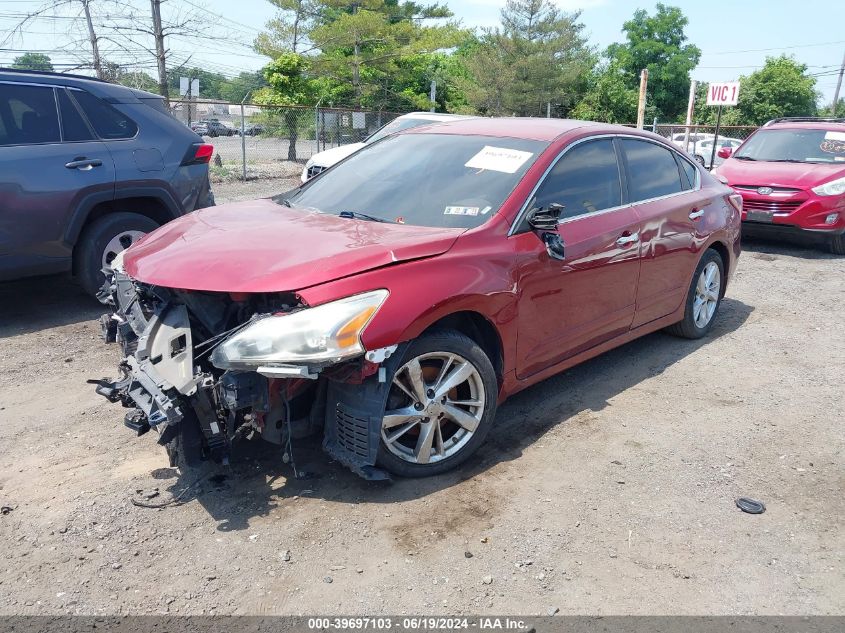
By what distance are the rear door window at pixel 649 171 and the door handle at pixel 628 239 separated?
0.90 feet

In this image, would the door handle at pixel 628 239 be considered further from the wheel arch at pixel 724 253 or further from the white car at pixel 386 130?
the white car at pixel 386 130

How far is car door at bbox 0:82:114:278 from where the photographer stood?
18.0ft

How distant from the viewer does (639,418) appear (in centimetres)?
443

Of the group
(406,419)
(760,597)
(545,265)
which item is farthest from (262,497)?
(760,597)

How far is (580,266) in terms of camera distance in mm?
4203

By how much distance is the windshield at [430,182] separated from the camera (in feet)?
12.9

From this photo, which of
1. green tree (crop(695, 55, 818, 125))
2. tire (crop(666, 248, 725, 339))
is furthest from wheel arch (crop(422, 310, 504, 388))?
green tree (crop(695, 55, 818, 125))

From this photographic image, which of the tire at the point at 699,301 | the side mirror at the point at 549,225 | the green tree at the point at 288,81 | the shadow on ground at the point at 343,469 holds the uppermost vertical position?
the green tree at the point at 288,81

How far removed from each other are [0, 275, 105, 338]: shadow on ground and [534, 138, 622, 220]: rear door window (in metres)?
4.13

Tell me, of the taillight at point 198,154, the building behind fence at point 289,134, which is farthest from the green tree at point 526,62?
the taillight at point 198,154

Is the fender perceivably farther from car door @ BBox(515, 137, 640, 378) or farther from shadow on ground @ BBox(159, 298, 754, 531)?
car door @ BBox(515, 137, 640, 378)

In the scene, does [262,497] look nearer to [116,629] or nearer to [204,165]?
[116,629]

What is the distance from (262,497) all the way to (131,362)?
892 mm

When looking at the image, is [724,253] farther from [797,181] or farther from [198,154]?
[198,154]
